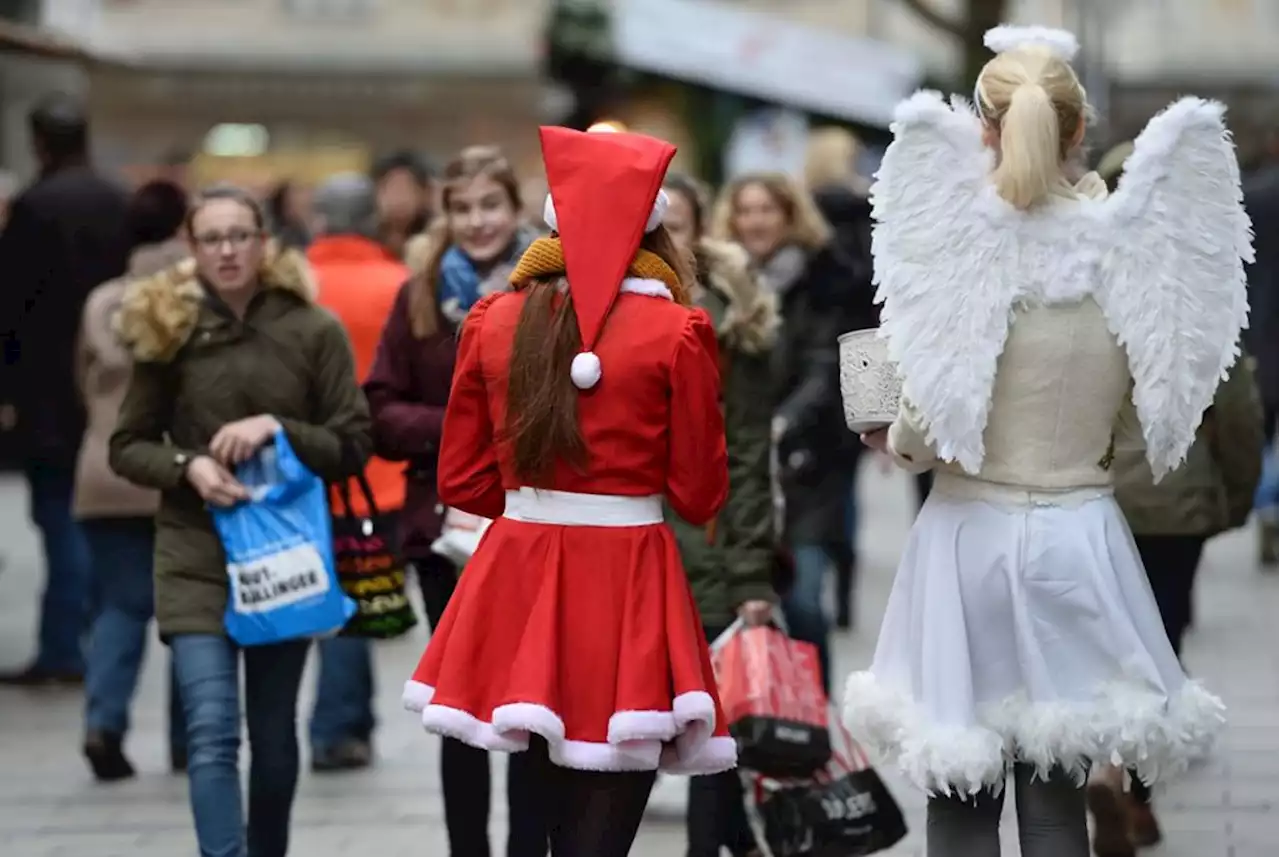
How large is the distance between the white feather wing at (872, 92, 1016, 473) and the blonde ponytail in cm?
6

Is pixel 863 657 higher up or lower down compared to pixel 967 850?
lower down

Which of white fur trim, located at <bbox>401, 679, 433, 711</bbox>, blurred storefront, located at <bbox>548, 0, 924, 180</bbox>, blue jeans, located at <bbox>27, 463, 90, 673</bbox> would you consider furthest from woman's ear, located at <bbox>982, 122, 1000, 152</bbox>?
blurred storefront, located at <bbox>548, 0, 924, 180</bbox>

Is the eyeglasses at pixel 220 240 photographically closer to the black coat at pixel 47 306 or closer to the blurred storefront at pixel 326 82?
the black coat at pixel 47 306

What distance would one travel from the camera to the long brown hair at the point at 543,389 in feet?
16.2

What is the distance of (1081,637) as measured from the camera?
502 centimetres

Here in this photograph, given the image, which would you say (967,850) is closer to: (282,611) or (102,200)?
(282,611)

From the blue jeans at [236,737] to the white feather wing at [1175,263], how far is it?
2493 mm

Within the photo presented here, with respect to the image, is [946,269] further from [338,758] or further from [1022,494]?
[338,758]

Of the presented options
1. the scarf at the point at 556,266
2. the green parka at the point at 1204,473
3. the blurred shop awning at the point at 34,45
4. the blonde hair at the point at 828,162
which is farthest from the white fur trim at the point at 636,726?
the blonde hair at the point at 828,162

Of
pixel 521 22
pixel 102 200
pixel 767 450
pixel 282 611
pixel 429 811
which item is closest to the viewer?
pixel 282 611

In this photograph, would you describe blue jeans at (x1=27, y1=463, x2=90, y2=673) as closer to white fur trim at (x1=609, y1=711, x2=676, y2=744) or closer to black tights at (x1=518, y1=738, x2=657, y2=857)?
black tights at (x1=518, y1=738, x2=657, y2=857)

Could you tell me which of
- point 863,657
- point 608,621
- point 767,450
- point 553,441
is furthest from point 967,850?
point 863,657

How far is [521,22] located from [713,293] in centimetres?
3137

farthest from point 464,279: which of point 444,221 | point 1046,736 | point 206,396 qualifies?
point 1046,736
